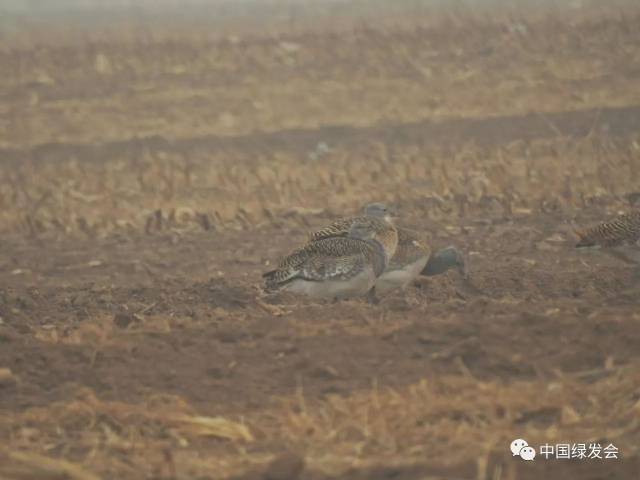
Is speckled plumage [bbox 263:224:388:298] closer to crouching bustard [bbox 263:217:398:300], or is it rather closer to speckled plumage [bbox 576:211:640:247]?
crouching bustard [bbox 263:217:398:300]

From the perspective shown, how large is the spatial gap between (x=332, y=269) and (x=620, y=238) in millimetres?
2180

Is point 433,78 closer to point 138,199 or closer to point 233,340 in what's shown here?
point 138,199

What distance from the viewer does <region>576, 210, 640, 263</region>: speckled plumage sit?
32.8 feet

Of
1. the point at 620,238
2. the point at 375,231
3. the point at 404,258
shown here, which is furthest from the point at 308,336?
the point at 620,238

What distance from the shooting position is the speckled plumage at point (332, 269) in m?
9.73

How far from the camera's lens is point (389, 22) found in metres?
31.2

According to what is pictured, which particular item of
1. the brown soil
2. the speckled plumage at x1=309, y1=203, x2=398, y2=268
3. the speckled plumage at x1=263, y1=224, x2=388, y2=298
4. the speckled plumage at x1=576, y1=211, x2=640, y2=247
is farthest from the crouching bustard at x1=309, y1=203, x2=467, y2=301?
the speckled plumage at x1=576, y1=211, x2=640, y2=247

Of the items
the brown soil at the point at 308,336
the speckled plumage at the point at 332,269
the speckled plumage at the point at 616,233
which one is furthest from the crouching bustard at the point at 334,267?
the speckled plumage at the point at 616,233

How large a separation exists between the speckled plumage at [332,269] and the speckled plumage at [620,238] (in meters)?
1.63

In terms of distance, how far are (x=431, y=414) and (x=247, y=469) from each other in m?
1.17

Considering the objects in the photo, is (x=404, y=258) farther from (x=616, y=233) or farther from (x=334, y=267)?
(x=616, y=233)

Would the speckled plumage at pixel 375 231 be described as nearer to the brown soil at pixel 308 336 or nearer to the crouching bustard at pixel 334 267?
the crouching bustard at pixel 334 267

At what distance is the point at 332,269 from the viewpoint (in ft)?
31.9

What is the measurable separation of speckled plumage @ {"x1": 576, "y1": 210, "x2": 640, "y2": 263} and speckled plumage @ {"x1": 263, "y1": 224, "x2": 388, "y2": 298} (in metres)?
1.63
